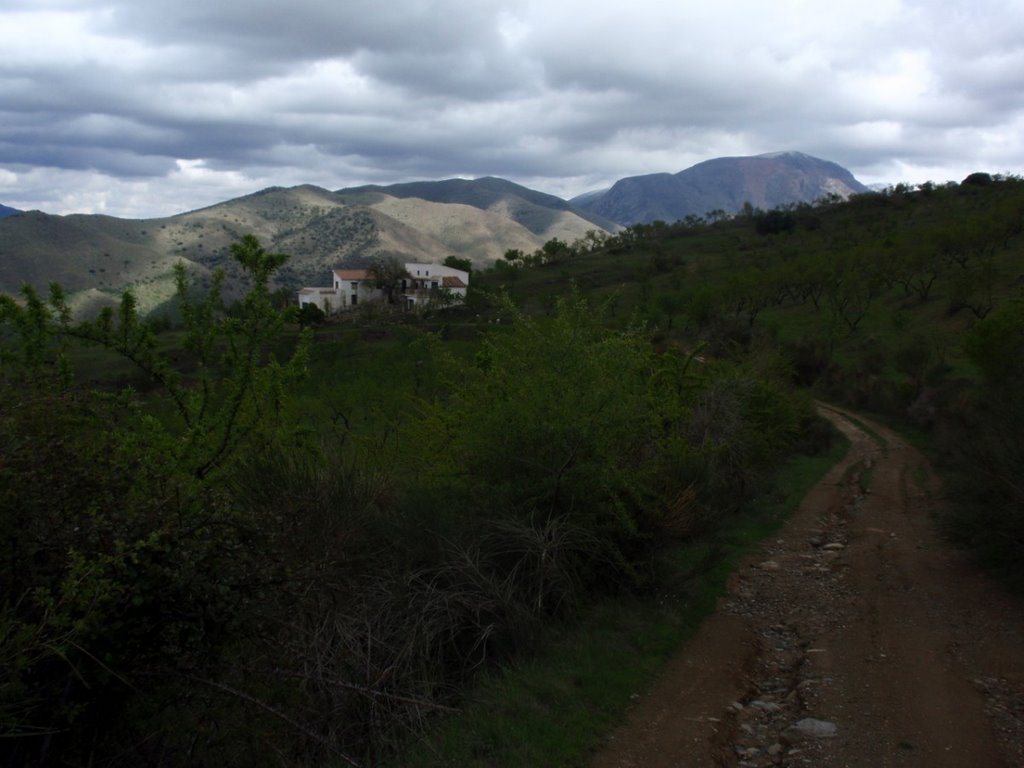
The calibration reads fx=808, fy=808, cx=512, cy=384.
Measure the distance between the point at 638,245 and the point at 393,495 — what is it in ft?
360

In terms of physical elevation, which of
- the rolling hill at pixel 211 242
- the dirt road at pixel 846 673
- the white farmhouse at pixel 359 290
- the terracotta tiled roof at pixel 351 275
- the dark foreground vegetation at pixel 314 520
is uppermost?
the rolling hill at pixel 211 242

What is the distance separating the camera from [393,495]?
9273mm

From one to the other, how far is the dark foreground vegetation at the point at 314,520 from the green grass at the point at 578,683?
0.52ft

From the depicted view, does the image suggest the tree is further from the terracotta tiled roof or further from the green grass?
the terracotta tiled roof

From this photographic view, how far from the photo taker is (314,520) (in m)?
8.16

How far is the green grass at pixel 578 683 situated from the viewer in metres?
6.12

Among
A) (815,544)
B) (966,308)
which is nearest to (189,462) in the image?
(815,544)

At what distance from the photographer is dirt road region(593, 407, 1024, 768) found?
20.7 feet

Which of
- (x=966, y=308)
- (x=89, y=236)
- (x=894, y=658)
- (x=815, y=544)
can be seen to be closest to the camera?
(x=894, y=658)

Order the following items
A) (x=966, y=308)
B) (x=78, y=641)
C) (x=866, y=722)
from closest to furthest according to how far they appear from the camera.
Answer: (x=78, y=641), (x=866, y=722), (x=966, y=308)

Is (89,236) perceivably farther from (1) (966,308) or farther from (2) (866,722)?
(2) (866,722)

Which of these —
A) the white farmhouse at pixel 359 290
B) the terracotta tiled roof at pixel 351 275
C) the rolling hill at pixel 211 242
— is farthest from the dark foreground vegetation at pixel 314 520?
the terracotta tiled roof at pixel 351 275

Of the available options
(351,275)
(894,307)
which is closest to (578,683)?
(894,307)

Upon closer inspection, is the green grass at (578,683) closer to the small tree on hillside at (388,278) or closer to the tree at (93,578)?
the tree at (93,578)
